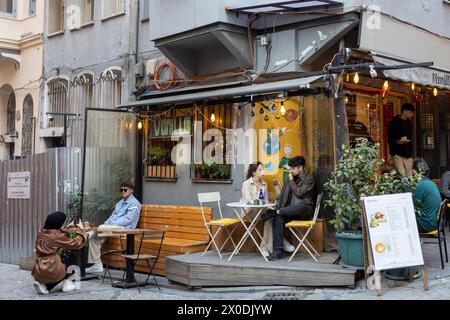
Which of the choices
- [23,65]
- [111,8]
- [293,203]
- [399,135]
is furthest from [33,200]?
[399,135]

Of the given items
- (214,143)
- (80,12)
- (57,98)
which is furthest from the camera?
(57,98)

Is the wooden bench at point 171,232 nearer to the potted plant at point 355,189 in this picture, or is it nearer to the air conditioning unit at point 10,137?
the potted plant at point 355,189

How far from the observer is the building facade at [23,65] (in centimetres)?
1647

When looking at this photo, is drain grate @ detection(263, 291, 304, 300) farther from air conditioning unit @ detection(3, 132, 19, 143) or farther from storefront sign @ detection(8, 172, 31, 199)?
air conditioning unit @ detection(3, 132, 19, 143)

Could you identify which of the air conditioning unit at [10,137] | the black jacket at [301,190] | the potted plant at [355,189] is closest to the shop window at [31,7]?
the air conditioning unit at [10,137]

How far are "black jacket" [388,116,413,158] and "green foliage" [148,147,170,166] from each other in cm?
470

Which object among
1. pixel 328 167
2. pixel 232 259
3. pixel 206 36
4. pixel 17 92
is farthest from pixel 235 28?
pixel 17 92

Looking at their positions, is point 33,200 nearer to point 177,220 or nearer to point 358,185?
point 177,220

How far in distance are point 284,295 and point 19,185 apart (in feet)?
23.2

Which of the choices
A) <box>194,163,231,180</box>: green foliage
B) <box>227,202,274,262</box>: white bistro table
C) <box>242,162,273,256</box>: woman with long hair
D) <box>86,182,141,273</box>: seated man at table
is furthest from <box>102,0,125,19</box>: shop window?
<box>227,202,274,262</box>: white bistro table

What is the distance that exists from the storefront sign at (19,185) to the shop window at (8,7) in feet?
22.1

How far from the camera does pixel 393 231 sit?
769 centimetres

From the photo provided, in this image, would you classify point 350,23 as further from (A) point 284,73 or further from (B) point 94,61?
(B) point 94,61

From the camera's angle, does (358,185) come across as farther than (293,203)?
No
